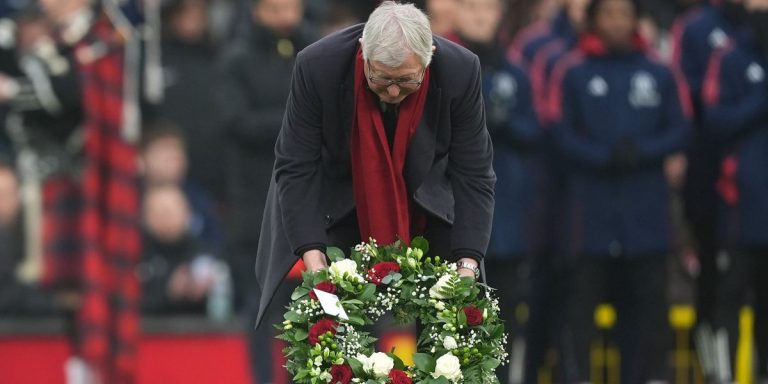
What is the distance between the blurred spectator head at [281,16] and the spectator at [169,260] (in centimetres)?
150

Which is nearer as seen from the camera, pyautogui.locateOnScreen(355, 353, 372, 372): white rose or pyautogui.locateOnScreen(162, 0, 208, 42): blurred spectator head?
pyautogui.locateOnScreen(355, 353, 372, 372): white rose

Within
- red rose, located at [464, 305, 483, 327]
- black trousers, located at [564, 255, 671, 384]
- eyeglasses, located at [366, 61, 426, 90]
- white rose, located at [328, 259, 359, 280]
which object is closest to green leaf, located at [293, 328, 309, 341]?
white rose, located at [328, 259, 359, 280]

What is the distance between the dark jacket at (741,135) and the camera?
11031 mm

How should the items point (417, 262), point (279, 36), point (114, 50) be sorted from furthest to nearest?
point (114, 50) → point (279, 36) → point (417, 262)

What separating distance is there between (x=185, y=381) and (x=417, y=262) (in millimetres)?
5062

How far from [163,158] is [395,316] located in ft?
16.3

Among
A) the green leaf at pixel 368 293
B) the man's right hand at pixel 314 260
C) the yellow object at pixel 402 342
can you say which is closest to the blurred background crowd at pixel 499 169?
the yellow object at pixel 402 342

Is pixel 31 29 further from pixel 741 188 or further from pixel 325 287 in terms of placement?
pixel 325 287

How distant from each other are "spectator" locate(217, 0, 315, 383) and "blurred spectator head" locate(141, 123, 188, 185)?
950 mm

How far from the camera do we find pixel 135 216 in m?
Answer: 11.9

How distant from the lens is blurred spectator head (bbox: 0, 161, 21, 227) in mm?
11789

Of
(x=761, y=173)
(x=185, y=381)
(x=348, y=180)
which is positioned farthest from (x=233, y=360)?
(x=348, y=180)

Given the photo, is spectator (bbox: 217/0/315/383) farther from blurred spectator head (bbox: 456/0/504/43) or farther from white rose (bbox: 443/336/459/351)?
white rose (bbox: 443/336/459/351)

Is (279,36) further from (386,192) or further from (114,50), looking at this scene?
(386,192)
